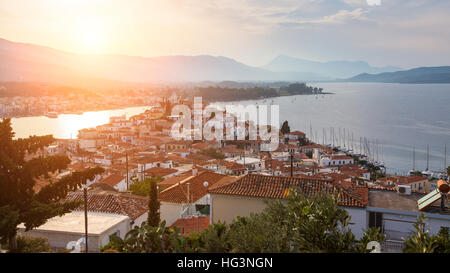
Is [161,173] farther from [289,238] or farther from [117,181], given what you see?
[289,238]

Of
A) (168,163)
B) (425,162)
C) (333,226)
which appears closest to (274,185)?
(333,226)

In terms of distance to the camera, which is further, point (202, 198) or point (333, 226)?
point (202, 198)

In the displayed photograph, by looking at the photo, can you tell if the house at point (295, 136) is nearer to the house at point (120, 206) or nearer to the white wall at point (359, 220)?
the house at point (120, 206)

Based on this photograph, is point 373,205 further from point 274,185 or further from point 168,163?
point 168,163

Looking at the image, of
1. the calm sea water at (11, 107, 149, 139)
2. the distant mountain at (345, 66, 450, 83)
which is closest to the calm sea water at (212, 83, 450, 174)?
the distant mountain at (345, 66, 450, 83)

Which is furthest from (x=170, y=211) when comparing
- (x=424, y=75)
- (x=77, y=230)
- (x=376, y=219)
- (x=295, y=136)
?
(x=295, y=136)

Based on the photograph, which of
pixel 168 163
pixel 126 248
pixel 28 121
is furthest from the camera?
pixel 168 163
